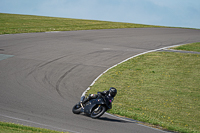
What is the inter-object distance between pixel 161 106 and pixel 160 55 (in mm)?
11286

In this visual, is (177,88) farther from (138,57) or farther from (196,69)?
(138,57)

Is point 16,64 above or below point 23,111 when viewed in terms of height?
above

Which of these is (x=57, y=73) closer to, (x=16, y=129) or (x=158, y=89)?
(x=158, y=89)

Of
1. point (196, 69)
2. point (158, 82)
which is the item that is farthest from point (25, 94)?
point (196, 69)

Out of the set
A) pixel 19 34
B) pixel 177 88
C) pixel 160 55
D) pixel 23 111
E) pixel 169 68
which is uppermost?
pixel 19 34

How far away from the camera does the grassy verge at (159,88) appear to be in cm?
1203

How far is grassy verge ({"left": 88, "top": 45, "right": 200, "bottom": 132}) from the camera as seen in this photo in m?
12.0

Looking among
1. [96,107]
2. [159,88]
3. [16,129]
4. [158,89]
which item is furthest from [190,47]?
[16,129]

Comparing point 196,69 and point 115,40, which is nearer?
point 196,69

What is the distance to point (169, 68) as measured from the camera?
20750mm

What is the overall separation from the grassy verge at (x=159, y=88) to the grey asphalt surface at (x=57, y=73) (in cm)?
114

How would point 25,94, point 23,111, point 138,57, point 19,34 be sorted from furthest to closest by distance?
point 19,34
point 138,57
point 25,94
point 23,111

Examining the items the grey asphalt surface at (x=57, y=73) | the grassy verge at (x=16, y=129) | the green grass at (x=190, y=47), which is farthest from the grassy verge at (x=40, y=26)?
the grassy verge at (x=16, y=129)

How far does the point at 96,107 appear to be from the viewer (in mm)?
10812
